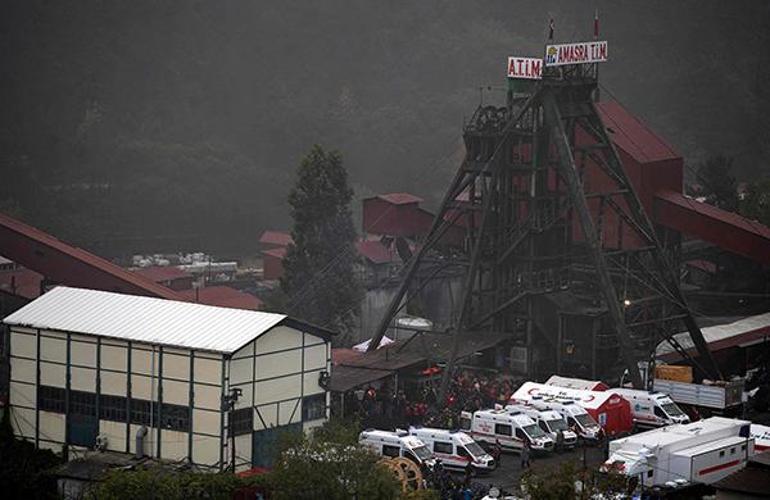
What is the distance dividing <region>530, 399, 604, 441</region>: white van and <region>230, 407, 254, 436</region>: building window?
25.4ft

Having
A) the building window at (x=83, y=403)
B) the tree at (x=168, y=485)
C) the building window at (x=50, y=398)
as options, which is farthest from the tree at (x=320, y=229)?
the tree at (x=168, y=485)

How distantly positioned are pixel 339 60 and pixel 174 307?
331ft

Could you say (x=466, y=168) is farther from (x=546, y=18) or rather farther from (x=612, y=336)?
(x=546, y=18)

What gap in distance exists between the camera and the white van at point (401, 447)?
32969 mm

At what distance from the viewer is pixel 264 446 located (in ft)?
111

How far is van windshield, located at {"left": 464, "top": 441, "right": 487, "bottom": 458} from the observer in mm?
33750

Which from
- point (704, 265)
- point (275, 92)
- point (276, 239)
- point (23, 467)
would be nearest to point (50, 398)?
point (23, 467)

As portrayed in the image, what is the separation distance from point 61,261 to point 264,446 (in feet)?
53.4

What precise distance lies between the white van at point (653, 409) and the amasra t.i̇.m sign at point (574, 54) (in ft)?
36.0

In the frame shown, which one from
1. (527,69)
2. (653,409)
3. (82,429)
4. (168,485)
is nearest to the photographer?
(168,485)

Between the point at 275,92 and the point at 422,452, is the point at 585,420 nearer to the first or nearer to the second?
the point at 422,452

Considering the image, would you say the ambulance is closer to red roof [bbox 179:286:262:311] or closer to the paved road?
the paved road

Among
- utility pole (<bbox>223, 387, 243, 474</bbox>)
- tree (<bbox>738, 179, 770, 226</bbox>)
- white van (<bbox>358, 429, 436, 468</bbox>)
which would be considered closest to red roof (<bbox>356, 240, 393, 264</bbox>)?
tree (<bbox>738, 179, 770, 226</bbox>)

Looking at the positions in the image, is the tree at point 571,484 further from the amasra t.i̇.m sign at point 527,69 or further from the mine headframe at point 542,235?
the amasra t.i̇.m sign at point 527,69
